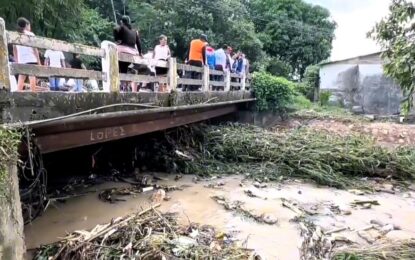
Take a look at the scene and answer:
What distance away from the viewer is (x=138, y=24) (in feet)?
65.7

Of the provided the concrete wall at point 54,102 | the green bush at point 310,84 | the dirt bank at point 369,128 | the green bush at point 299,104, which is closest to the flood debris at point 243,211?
the concrete wall at point 54,102

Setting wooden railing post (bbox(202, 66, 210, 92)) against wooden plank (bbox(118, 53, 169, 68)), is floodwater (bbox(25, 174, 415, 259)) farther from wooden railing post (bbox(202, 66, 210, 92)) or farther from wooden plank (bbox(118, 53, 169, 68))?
wooden plank (bbox(118, 53, 169, 68))

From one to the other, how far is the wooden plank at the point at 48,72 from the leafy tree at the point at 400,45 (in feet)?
12.9

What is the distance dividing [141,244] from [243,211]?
3052 millimetres

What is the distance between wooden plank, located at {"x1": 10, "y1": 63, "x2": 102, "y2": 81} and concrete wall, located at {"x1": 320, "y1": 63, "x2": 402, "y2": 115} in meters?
16.6

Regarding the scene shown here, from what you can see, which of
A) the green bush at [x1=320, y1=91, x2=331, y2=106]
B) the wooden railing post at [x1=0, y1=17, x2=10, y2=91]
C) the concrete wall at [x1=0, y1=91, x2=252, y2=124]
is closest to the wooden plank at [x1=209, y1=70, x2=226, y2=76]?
the concrete wall at [x1=0, y1=91, x2=252, y2=124]

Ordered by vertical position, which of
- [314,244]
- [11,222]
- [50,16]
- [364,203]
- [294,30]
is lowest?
[364,203]

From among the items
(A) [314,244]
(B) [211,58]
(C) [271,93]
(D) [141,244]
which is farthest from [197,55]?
(C) [271,93]

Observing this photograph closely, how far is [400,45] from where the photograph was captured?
363 cm

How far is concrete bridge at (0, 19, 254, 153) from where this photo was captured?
15.1 ft

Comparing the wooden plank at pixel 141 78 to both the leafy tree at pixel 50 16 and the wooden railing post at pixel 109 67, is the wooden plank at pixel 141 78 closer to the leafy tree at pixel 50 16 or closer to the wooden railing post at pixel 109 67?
the wooden railing post at pixel 109 67

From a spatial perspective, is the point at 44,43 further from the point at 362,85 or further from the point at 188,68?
the point at 362,85

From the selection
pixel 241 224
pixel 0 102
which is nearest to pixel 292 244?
pixel 241 224

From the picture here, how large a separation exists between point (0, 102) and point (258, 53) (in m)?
18.8
